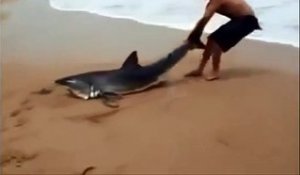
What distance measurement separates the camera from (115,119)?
1.15 meters

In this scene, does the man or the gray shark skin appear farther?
the gray shark skin

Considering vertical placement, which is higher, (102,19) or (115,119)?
(102,19)

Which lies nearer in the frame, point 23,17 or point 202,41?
point 202,41

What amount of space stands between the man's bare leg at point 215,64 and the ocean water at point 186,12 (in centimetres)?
5

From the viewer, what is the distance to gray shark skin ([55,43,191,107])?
1300 millimetres

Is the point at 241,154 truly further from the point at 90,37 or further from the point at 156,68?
the point at 90,37

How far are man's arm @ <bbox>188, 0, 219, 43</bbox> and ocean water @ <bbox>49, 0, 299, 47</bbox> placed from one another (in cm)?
1

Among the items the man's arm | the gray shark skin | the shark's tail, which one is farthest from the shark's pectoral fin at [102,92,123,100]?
the man's arm

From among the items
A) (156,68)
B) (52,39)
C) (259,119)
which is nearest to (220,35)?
(156,68)

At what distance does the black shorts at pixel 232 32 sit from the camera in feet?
3.43

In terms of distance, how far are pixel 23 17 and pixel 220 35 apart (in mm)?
906

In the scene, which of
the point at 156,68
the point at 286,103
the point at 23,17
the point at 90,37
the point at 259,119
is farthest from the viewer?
the point at 23,17

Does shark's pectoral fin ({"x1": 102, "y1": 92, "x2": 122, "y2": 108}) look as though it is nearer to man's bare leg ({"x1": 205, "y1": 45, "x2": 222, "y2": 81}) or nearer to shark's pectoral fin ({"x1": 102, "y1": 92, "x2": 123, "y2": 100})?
shark's pectoral fin ({"x1": 102, "y1": 92, "x2": 123, "y2": 100})

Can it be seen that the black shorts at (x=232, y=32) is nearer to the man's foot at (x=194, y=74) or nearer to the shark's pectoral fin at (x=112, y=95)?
the man's foot at (x=194, y=74)
